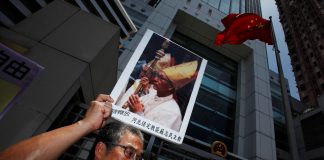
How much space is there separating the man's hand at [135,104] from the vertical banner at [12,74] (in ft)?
7.63

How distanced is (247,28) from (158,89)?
22.5 feet

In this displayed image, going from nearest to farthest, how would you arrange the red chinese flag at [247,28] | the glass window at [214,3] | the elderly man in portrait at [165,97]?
the elderly man in portrait at [165,97] < the red chinese flag at [247,28] < the glass window at [214,3]

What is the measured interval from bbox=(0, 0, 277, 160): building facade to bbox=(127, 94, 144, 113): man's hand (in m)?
2.89

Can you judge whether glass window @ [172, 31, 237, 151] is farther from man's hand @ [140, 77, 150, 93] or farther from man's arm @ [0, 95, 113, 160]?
man's arm @ [0, 95, 113, 160]

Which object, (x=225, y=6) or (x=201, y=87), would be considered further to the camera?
(x=225, y=6)

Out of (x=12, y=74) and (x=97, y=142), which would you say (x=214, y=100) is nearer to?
(x=12, y=74)

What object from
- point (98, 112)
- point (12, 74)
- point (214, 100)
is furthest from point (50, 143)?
point (214, 100)

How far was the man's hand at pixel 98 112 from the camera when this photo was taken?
156 cm

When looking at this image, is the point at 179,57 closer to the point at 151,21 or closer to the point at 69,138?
the point at 69,138

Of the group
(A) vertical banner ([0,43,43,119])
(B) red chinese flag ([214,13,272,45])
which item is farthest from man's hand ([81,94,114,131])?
(B) red chinese flag ([214,13,272,45])

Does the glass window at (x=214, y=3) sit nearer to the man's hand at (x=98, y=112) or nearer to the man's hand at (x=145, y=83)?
the man's hand at (x=145, y=83)

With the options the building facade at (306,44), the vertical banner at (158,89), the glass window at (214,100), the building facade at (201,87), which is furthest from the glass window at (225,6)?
the building facade at (306,44)

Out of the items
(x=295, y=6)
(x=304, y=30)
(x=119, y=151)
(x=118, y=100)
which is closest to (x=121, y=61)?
(x=118, y=100)

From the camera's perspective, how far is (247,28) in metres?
9.22
